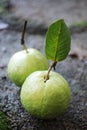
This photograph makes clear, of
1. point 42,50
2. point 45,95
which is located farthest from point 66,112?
point 42,50

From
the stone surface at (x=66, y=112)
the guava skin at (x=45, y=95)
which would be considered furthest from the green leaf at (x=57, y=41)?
the stone surface at (x=66, y=112)

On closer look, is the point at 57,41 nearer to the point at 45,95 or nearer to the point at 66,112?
the point at 45,95

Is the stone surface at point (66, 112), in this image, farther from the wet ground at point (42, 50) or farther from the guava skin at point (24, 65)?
the guava skin at point (24, 65)

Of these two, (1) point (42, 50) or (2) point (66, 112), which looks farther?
(1) point (42, 50)

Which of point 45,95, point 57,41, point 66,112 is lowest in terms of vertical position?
point 66,112

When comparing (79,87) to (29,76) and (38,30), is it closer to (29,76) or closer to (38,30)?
(29,76)

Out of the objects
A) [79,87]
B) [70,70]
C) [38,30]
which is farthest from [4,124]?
[38,30]
